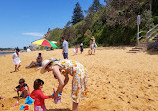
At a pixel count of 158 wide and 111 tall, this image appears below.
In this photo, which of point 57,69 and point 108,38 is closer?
point 57,69

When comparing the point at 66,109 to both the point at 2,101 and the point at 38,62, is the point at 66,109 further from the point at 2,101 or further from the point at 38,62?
the point at 38,62

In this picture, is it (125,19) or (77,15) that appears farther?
(77,15)

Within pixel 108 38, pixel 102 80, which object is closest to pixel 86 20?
pixel 108 38

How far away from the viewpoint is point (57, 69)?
7.79ft

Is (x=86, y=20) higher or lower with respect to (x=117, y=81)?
higher

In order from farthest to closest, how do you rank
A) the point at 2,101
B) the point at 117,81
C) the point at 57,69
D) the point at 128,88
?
the point at 117,81 < the point at 128,88 < the point at 2,101 < the point at 57,69

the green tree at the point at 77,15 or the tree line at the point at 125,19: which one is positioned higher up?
the green tree at the point at 77,15

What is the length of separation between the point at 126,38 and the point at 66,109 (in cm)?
1640

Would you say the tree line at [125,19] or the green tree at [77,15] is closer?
the tree line at [125,19]

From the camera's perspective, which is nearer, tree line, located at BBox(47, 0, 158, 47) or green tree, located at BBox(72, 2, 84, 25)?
tree line, located at BBox(47, 0, 158, 47)

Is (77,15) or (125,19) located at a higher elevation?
(77,15)

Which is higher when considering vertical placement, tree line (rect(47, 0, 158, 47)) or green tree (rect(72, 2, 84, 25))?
green tree (rect(72, 2, 84, 25))

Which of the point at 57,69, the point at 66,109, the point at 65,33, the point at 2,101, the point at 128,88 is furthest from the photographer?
the point at 65,33

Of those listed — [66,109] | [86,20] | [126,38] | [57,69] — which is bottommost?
[66,109]
